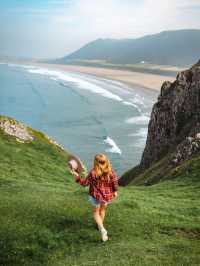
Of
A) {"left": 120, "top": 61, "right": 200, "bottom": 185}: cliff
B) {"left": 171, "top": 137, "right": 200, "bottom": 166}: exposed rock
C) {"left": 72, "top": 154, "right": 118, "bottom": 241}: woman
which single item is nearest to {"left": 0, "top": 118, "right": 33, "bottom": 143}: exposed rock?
{"left": 120, "top": 61, "right": 200, "bottom": 185}: cliff

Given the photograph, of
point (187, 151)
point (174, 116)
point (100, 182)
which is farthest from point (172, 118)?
point (100, 182)

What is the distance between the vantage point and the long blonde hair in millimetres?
20125

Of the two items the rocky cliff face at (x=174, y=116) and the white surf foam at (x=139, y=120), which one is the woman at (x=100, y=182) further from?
the white surf foam at (x=139, y=120)

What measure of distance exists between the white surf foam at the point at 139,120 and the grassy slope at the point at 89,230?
101113 millimetres

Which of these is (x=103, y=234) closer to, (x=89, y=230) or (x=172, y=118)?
(x=89, y=230)

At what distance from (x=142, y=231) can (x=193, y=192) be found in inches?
508

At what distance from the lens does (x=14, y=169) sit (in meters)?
48.8

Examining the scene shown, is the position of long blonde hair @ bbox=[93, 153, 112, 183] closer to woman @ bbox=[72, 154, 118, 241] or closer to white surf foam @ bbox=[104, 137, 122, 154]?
woman @ bbox=[72, 154, 118, 241]

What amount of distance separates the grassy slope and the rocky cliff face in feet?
112

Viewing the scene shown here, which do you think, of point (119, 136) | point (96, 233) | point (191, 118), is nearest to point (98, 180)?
point (96, 233)

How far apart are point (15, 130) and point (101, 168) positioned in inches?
1838

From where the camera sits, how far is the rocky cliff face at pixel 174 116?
221ft

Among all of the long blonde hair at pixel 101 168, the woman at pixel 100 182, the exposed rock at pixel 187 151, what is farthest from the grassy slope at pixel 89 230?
the exposed rock at pixel 187 151

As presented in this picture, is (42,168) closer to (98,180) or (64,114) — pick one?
(98,180)
